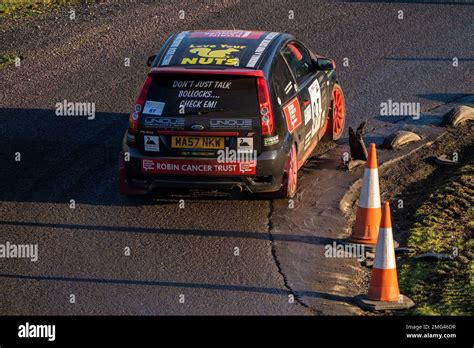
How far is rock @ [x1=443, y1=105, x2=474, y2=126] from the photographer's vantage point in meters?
16.6

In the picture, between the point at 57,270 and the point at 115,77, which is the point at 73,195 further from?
the point at 115,77

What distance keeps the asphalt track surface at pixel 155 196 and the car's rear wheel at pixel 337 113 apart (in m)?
0.53

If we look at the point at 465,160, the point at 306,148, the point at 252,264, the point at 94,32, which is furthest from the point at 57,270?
the point at 94,32

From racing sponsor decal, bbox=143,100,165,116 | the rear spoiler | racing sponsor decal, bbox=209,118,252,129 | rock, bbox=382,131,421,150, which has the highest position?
the rear spoiler

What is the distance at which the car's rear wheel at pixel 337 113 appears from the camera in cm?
1587

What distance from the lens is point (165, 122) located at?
1320 cm

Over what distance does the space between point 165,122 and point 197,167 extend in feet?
2.04

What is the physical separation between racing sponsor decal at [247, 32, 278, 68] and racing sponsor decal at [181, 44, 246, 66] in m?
0.16

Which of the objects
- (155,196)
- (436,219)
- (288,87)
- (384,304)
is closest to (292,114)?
(288,87)

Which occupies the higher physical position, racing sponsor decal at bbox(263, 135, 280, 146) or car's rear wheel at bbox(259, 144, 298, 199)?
racing sponsor decal at bbox(263, 135, 280, 146)

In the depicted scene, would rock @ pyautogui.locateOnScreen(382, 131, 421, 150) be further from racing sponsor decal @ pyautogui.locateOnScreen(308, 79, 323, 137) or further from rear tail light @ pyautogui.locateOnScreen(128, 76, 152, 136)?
rear tail light @ pyautogui.locateOnScreen(128, 76, 152, 136)

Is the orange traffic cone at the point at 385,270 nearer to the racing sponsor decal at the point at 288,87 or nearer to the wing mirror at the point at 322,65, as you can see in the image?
the racing sponsor decal at the point at 288,87

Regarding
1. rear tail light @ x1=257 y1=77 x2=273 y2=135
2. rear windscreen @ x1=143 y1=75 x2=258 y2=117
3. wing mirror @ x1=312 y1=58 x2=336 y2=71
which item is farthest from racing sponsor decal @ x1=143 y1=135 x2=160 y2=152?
wing mirror @ x1=312 y1=58 x2=336 y2=71
